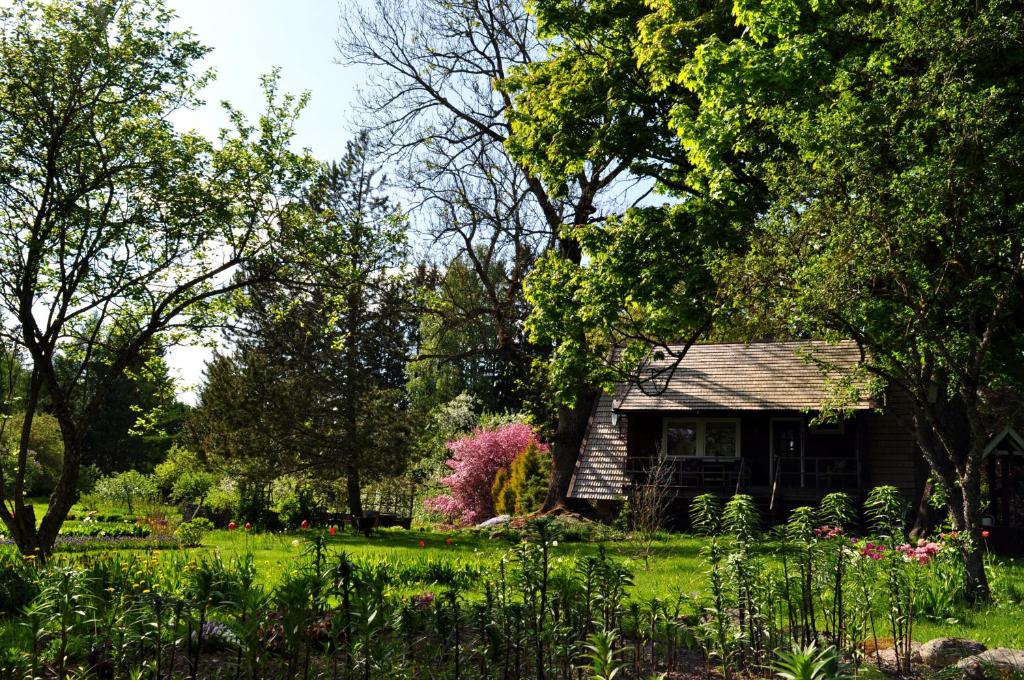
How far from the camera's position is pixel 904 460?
21.2 m

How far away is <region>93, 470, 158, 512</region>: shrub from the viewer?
27297mm

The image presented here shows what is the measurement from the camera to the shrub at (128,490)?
27.3 meters

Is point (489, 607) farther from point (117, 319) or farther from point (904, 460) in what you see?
point (904, 460)

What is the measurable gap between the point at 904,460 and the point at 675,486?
587 cm

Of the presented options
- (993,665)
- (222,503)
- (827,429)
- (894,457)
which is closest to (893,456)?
(894,457)

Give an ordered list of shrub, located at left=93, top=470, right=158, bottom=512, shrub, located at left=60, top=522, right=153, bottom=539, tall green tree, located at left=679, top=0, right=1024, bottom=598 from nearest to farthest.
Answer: tall green tree, located at left=679, top=0, right=1024, bottom=598, shrub, located at left=60, top=522, right=153, bottom=539, shrub, located at left=93, top=470, right=158, bottom=512

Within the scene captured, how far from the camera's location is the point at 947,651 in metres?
6.30

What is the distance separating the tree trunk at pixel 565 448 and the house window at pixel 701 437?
8.34ft

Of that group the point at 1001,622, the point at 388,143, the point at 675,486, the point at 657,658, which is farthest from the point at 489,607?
the point at 388,143

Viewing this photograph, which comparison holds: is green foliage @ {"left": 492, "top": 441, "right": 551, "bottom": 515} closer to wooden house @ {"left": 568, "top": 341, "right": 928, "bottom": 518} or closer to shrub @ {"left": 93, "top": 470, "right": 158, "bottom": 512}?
wooden house @ {"left": 568, "top": 341, "right": 928, "bottom": 518}

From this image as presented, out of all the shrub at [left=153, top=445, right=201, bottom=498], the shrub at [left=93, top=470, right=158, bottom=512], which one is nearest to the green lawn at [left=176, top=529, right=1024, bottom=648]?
the shrub at [left=153, top=445, right=201, bottom=498]

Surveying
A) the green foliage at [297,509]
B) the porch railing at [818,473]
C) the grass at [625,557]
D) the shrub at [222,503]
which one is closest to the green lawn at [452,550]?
the grass at [625,557]

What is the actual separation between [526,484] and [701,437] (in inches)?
213

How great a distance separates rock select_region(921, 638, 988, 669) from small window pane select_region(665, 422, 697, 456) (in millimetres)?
17365
